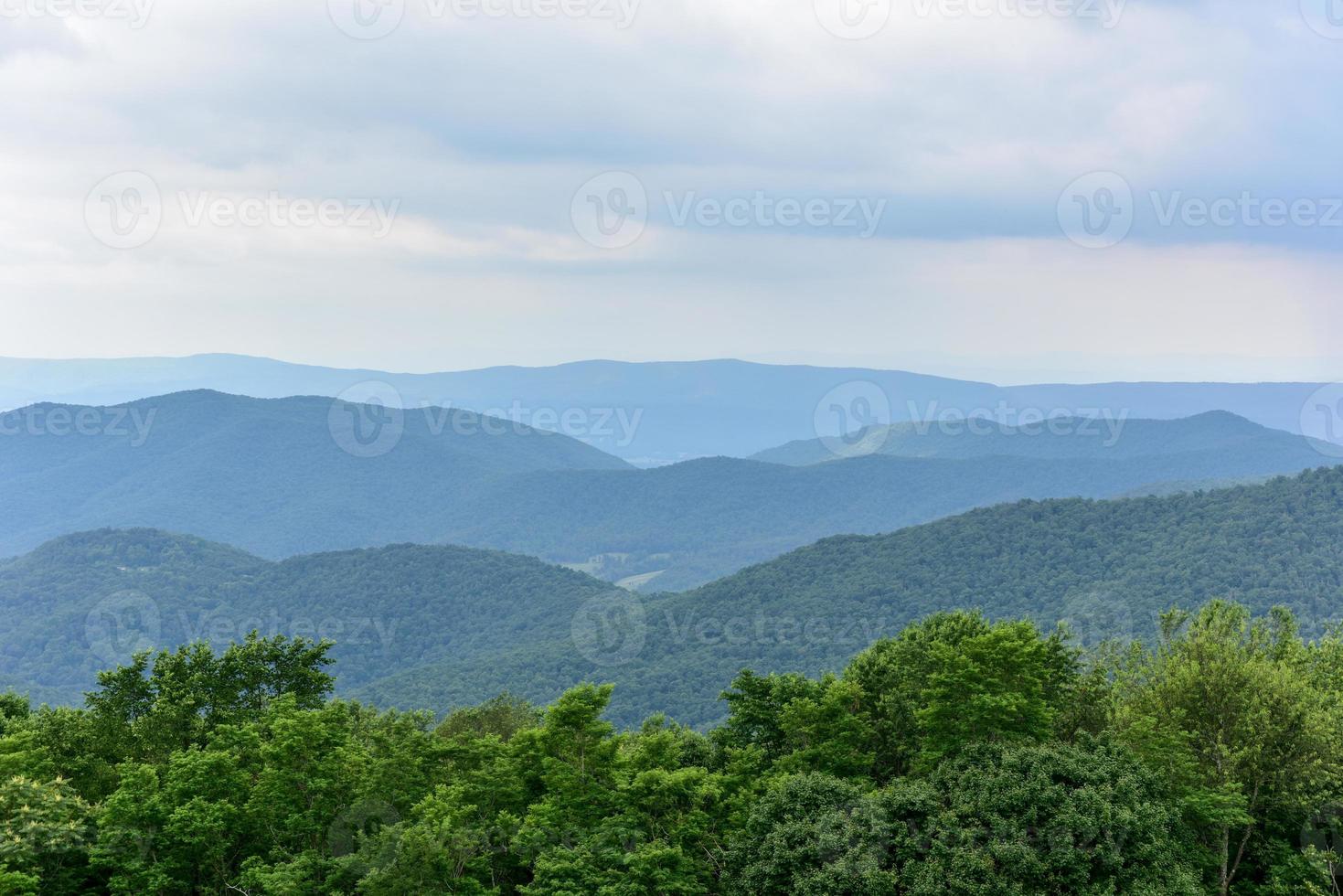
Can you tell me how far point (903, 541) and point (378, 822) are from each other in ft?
581

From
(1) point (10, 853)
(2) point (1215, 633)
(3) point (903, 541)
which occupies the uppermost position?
(2) point (1215, 633)

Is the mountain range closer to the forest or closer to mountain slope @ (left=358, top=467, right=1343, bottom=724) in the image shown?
mountain slope @ (left=358, top=467, right=1343, bottom=724)

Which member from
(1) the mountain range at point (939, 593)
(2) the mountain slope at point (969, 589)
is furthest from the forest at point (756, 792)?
(1) the mountain range at point (939, 593)

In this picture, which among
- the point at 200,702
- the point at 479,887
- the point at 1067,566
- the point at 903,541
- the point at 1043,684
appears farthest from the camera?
the point at 903,541

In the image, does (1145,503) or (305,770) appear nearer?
(305,770)

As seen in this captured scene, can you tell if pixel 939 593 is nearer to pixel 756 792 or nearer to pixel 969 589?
→ pixel 969 589

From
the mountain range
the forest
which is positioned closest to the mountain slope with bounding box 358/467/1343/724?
the mountain range

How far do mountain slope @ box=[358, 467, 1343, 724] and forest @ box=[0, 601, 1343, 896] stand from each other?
92.0 m

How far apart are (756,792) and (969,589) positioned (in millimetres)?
149517

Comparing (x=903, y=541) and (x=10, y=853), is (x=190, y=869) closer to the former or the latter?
(x=10, y=853)

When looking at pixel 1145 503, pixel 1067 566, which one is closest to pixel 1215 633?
pixel 1067 566

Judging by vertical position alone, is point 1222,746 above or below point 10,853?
above

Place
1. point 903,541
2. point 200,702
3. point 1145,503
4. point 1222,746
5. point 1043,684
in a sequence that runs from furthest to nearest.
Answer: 1. point 903,541
2. point 1145,503
3. point 200,702
4. point 1043,684
5. point 1222,746

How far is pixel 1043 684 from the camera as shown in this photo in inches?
Result: 1294
